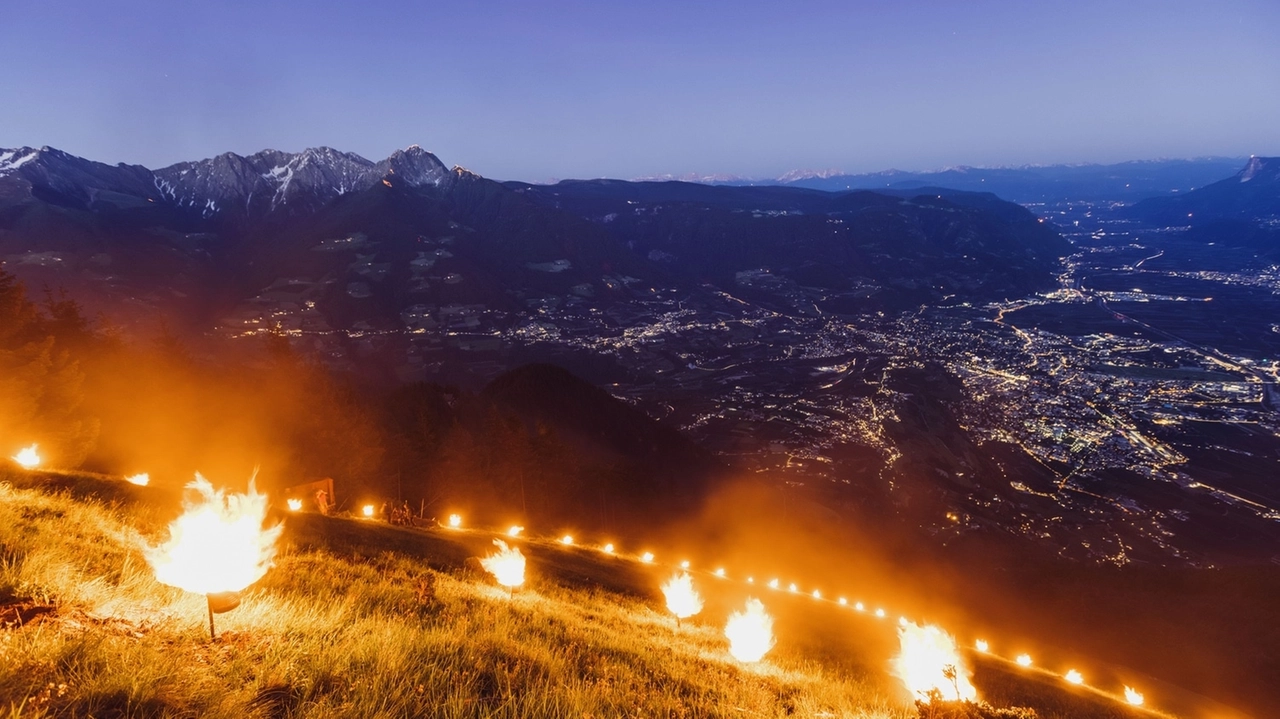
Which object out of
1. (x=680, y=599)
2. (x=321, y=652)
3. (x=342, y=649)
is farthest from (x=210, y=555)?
(x=680, y=599)

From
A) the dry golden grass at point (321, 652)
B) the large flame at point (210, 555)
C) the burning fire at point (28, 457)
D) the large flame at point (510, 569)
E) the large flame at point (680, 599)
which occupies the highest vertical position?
the large flame at point (210, 555)

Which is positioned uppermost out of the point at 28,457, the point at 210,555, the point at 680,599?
the point at 210,555

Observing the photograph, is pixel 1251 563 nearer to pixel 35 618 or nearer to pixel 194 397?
pixel 35 618

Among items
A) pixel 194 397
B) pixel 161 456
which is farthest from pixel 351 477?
pixel 194 397

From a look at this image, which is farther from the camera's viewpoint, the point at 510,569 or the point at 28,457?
the point at 28,457

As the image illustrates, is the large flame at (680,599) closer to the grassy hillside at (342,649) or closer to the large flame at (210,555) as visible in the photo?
the grassy hillside at (342,649)

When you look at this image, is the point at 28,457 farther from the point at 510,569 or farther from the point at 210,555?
the point at 210,555

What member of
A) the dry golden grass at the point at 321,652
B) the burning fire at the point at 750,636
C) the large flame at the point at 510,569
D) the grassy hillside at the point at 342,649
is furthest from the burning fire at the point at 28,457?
the burning fire at the point at 750,636

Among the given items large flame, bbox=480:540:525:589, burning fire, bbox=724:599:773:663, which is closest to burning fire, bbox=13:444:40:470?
large flame, bbox=480:540:525:589
